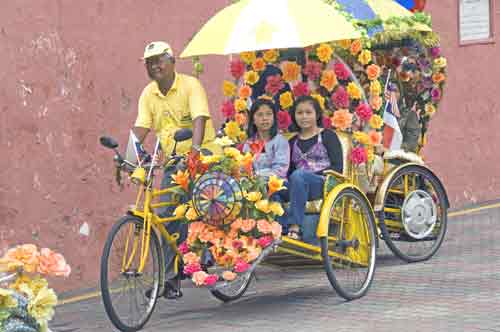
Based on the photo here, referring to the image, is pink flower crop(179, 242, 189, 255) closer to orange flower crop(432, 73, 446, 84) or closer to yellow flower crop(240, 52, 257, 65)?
yellow flower crop(240, 52, 257, 65)

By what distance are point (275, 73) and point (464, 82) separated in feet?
19.2

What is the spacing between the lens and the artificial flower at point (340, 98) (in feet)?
31.8

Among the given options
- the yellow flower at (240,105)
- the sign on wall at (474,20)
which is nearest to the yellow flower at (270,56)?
the yellow flower at (240,105)

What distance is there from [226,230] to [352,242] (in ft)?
3.91

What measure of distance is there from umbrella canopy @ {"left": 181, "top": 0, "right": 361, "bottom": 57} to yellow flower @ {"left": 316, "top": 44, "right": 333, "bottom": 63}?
31cm


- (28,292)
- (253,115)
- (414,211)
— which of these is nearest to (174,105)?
(253,115)

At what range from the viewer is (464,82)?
1543 centimetres

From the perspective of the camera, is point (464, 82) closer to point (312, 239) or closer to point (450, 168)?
point (450, 168)

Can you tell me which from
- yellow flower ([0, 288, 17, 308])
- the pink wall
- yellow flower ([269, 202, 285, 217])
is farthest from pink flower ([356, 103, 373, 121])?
yellow flower ([0, 288, 17, 308])

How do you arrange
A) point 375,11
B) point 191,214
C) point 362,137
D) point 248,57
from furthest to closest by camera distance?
point 375,11 < point 248,57 < point 362,137 < point 191,214

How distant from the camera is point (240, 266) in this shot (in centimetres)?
853

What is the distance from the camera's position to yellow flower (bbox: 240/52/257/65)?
10.2 m

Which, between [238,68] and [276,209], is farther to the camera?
[238,68]

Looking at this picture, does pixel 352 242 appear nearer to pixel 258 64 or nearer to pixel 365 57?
pixel 365 57
